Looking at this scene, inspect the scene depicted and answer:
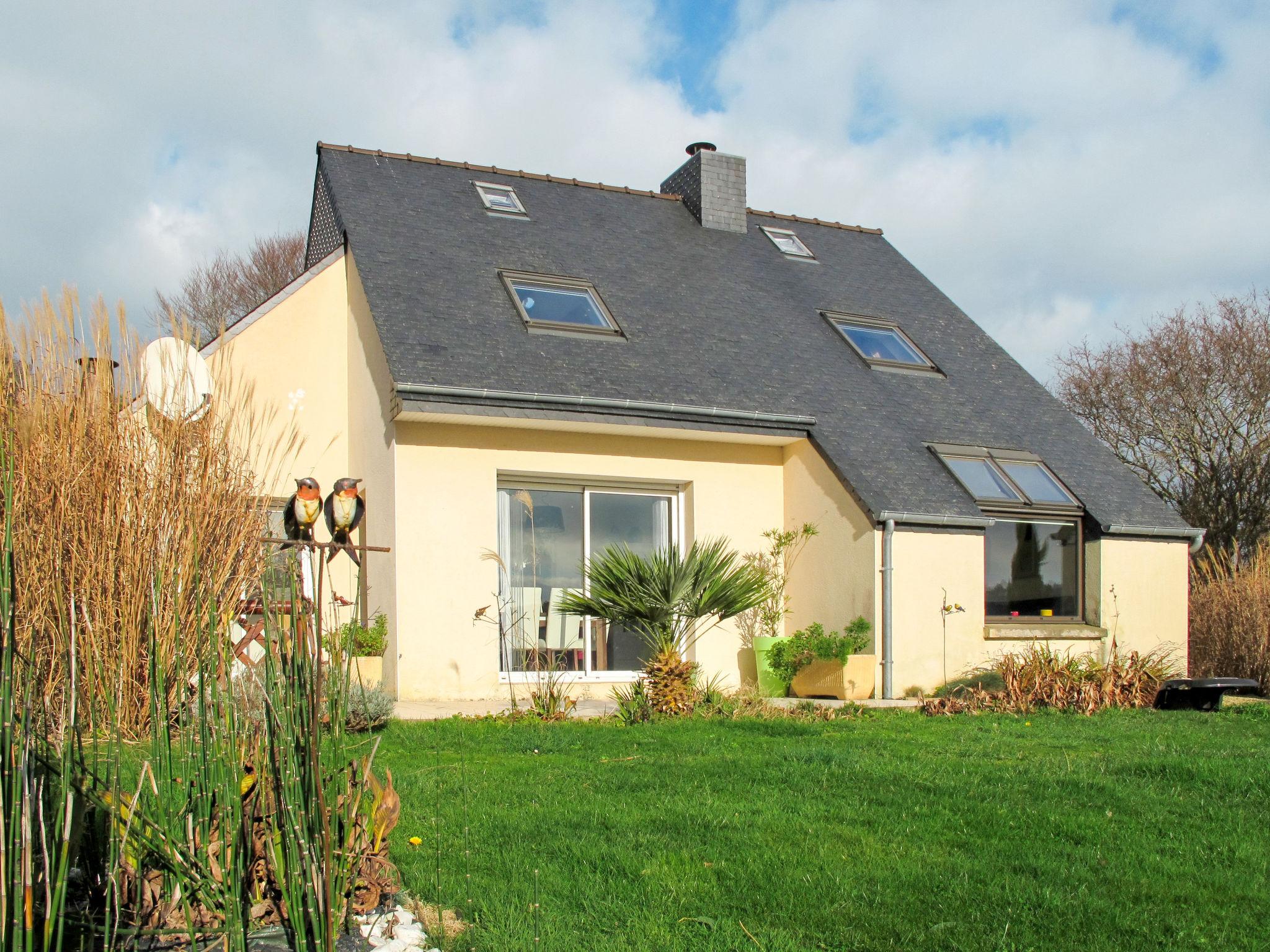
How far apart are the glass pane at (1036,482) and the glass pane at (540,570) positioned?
4744 mm

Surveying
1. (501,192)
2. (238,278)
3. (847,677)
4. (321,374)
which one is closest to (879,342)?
(501,192)

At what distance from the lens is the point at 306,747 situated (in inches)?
111

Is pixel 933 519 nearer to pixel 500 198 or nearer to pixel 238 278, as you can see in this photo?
pixel 500 198

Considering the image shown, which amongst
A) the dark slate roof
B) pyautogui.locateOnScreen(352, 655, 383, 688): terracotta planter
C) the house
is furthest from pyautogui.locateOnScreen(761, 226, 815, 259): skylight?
pyautogui.locateOnScreen(352, 655, 383, 688): terracotta planter

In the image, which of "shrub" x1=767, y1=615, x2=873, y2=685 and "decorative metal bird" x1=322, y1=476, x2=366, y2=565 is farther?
"shrub" x1=767, y1=615, x2=873, y2=685

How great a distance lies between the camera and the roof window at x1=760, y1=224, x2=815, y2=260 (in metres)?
16.5

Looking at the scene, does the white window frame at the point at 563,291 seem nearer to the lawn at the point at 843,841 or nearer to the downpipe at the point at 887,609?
the downpipe at the point at 887,609

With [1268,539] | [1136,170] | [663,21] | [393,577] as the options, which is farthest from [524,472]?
[1136,170]

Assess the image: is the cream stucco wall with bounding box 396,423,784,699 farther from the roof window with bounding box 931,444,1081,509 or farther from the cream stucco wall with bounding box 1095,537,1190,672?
the cream stucco wall with bounding box 1095,537,1190,672

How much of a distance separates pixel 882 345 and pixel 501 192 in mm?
5496

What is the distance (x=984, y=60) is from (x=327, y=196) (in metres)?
8.54

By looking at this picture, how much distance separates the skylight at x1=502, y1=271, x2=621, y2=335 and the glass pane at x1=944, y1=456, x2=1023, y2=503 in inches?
153

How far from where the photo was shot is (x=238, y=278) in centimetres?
2836

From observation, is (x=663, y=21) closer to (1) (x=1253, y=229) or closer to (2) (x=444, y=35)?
(2) (x=444, y=35)
